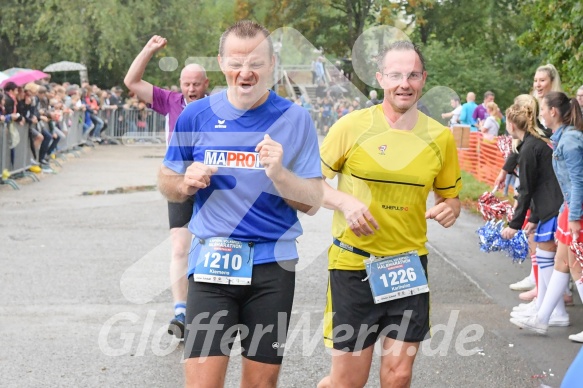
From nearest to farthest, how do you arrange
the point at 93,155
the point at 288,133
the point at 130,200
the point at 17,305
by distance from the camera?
the point at 288,133, the point at 17,305, the point at 130,200, the point at 93,155

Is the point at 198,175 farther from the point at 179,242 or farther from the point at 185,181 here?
the point at 179,242

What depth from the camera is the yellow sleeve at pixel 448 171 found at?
5.19 m

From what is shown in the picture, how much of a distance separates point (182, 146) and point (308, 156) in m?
0.54

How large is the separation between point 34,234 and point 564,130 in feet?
24.3

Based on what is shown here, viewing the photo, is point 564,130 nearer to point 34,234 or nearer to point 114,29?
point 34,234

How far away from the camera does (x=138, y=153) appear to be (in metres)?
32.4

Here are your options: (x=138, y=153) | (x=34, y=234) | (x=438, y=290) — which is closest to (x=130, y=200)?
(x=34, y=234)

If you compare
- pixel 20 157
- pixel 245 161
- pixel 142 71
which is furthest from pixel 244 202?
pixel 20 157

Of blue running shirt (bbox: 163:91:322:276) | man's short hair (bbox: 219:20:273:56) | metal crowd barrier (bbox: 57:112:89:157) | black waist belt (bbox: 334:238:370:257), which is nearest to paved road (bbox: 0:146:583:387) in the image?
black waist belt (bbox: 334:238:370:257)

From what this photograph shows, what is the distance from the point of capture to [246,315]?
4.63m

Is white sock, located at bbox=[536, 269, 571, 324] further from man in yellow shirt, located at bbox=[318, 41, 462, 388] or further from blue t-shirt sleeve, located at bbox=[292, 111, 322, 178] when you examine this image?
blue t-shirt sleeve, located at bbox=[292, 111, 322, 178]

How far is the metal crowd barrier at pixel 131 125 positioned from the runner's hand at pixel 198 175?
3043 cm

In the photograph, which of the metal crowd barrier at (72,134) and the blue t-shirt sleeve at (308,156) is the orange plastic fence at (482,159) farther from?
the blue t-shirt sleeve at (308,156)

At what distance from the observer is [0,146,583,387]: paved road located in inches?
264
